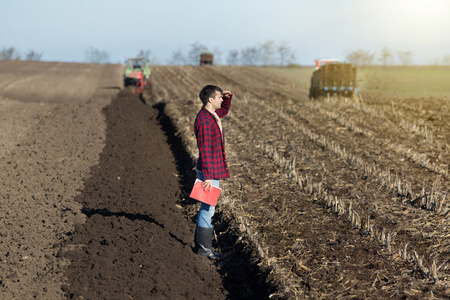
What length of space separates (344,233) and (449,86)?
27.3 meters

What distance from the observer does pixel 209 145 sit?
17.4 feet

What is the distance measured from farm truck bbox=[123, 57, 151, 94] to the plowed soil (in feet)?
36.1

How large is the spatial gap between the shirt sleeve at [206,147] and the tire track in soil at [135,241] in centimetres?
126

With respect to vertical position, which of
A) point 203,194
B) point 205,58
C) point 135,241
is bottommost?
point 135,241

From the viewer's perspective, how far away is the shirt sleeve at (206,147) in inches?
207

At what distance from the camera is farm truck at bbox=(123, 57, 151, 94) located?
25.8m

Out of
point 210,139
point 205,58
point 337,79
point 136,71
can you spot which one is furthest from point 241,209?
point 205,58

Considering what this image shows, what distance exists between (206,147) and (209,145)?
47mm

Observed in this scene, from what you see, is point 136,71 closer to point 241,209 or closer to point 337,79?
point 337,79

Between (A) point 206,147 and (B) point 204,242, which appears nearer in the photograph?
(A) point 206,147

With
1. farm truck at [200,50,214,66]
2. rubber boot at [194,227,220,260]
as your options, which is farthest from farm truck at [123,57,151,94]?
rubber boot at [194,227,220,260]

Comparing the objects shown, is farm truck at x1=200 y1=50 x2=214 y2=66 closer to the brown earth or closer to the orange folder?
the brown earth

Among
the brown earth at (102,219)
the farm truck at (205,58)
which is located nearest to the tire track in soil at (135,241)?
the brown earth at (102,219)

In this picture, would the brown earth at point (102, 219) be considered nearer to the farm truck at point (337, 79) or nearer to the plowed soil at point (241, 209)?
the plowed soil at point (241, 209)
